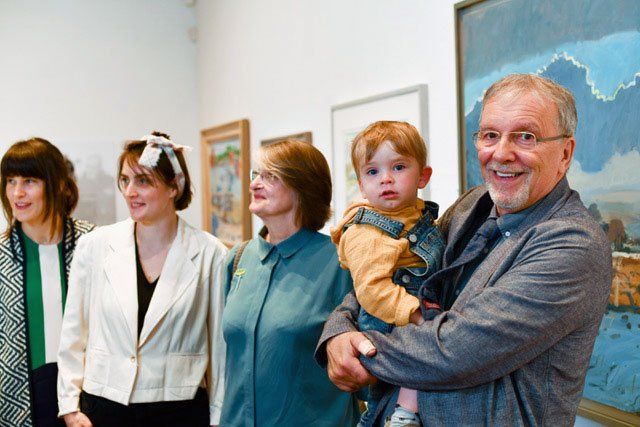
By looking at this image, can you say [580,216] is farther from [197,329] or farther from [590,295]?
[197,329]

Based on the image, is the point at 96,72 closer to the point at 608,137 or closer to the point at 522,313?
the point at 608,137

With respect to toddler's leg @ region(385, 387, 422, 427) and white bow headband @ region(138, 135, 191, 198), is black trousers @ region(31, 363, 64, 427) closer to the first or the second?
white bow headband @ region(138, 135, 191, 198)

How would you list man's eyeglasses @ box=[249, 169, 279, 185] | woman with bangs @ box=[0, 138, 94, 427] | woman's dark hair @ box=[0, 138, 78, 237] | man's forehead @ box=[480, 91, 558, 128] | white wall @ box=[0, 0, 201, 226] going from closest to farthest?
1. man's forehead @ box=[480, 91, 558, 128]
2. man's eyeglasses @ box=[249, 169, 279, 185]
3. woman with bangs @ box=[0, 138, 94, 427]
4. woman's dark hair @ box=[0, 138, 78, 237]
5. white wall @ box=[0, 0, 201, 226]

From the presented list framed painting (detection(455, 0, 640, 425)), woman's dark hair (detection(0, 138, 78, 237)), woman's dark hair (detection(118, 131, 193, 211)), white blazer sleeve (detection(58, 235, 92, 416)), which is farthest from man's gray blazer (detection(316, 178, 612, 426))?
woman's dark hair (detection(0, 138, 78, 237))

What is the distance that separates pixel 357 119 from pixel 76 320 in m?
1.47

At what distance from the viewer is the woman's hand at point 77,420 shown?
2.41 metres

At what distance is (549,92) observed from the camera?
1.33 m

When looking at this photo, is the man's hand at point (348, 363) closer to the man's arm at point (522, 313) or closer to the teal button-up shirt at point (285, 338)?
the man's arm at point (522, 313)

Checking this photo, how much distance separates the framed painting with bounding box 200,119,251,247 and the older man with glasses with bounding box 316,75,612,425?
286 cm

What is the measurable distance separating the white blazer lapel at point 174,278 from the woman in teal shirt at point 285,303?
288mm

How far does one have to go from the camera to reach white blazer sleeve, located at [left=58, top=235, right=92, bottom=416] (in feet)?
8.26

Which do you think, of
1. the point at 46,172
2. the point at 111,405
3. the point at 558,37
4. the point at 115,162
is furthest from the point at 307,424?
the point at 115,162

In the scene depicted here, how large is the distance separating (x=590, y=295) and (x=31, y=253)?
7.64ft

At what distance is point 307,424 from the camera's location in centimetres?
202
